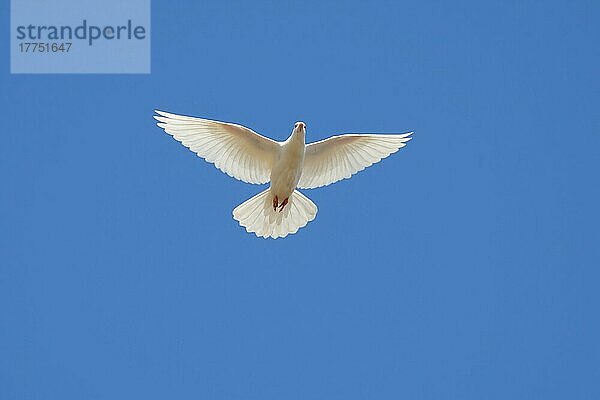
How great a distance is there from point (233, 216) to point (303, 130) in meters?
1.91

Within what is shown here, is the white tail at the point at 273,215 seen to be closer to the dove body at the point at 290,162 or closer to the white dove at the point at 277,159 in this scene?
the white dove at the point at 277,159

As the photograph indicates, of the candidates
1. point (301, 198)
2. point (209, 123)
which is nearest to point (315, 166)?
point (301, 198)

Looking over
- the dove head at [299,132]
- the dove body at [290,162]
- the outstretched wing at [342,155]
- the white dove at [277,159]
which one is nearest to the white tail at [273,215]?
the white dove at [277,159]

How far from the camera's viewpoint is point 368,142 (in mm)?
17953

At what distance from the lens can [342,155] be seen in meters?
18.2

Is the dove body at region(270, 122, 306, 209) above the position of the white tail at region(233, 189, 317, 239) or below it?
above

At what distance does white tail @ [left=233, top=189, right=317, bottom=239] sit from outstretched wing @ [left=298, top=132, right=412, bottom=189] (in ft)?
0.95

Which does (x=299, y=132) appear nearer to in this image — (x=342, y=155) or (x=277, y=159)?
(x=277, y=159)

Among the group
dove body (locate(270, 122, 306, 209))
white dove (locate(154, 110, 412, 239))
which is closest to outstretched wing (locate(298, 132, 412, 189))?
white dove (locate(154, 110, 412, 239))

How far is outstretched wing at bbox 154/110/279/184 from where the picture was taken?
1719 cm

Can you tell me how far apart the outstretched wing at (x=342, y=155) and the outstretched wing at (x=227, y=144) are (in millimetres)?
670

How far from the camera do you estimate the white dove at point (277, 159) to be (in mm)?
17250

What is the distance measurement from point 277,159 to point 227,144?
2.51 feet

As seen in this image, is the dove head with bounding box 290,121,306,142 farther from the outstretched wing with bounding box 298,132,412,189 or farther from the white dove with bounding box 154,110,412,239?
the outstretched wing with bounding box 298,132,412,189
